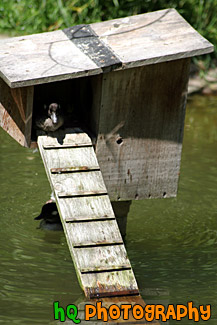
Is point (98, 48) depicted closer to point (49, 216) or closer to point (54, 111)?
point (54, 111)

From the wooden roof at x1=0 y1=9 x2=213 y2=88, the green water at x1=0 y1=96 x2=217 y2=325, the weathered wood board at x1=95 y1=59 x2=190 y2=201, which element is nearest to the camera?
the wooden roof at x1=0 y1=9 x2=213 y2=88

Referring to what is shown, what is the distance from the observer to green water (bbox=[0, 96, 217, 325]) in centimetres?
461

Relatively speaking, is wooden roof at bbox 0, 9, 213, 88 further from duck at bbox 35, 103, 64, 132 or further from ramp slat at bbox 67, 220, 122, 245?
ramp slat at bbox 67, 220, 122, 245

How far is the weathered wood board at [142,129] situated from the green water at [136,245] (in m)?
0.62

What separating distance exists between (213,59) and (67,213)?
7157 mm

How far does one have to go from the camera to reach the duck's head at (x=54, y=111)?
15.4 feet

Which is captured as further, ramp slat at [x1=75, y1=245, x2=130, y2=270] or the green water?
the green water

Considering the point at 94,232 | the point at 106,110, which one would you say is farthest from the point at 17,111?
the point at 94,232

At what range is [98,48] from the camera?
4801mm

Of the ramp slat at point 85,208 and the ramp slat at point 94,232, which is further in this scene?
the ramp slat at point 85,208

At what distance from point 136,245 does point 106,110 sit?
1.36 meters

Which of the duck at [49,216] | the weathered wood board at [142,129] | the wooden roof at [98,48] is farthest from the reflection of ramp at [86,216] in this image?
the duck at [49,216]

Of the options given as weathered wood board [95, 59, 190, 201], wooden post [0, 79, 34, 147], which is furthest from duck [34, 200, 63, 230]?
weathered wood board [95, 59, 190, 201]

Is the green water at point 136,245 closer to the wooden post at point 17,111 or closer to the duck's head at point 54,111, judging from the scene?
the wooden post at point 17,111
